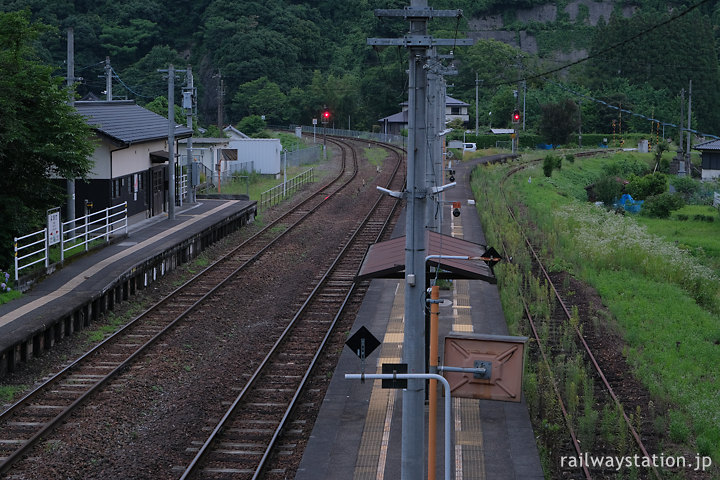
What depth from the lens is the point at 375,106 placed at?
98.1 m

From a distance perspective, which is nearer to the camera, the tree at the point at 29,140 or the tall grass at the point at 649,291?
the tall grass at the point at 649,291

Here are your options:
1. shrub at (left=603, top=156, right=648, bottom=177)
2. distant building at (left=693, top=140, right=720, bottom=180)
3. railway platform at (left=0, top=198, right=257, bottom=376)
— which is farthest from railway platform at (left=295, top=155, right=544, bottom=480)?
shrub at (left=603, top=156, right=648, bottom=177)

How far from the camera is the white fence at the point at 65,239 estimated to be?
20.6 meters

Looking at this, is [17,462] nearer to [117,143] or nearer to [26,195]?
[26,195]

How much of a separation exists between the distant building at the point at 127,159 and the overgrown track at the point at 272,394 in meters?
7.83

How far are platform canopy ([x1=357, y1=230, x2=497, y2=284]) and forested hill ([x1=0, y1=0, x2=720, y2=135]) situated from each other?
74545mm

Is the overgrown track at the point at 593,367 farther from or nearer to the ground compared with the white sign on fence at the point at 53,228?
nearer to the ground

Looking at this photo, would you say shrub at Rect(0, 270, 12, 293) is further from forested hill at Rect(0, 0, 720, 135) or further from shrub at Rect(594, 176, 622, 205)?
forested hill at Rect(0, 0, 720, 135)

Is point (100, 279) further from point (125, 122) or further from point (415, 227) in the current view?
point (415, 227)

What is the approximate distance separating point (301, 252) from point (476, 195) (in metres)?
15.4

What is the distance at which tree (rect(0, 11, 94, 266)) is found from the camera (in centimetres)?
2111

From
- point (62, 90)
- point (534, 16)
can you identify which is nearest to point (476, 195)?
point (62, 90)

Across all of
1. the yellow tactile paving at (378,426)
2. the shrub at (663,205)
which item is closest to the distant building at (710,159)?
the shrub at (663,205)

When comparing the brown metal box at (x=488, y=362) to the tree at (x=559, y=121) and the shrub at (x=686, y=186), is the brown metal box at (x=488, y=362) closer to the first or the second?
the shrub at (x=686, y=186)
